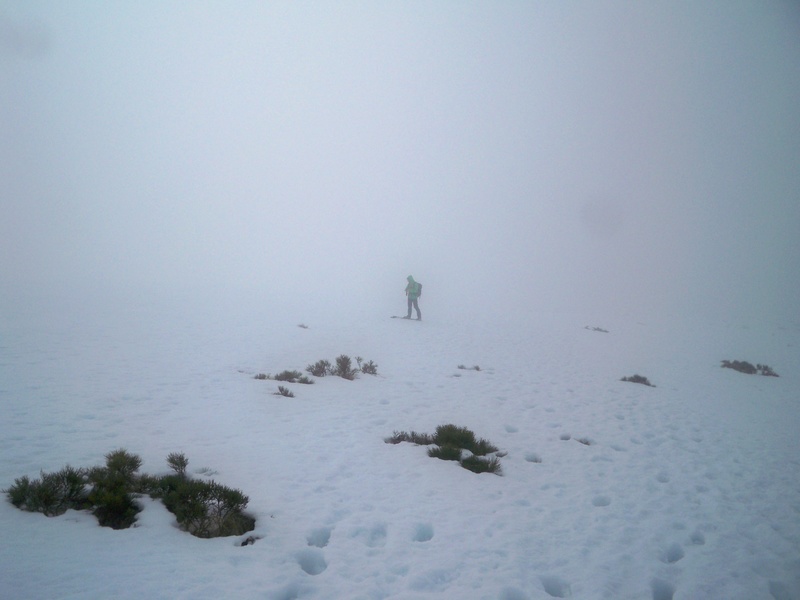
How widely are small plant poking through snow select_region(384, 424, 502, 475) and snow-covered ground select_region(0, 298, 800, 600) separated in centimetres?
30

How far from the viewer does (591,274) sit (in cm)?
9994

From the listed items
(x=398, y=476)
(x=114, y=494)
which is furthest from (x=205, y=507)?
(x=398, y=476)

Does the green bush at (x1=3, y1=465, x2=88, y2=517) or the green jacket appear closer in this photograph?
the green bush at (x1=3, y1=465, x2=88, y2=517)

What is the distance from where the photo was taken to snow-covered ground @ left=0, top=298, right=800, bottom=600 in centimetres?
427

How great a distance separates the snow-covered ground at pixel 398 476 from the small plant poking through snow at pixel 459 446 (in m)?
0.30

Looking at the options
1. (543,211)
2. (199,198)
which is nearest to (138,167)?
(199,198)

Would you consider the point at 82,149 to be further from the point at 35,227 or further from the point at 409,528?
the point at 409,528

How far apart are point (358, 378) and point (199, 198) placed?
160 metres

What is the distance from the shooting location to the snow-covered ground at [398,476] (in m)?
4.27

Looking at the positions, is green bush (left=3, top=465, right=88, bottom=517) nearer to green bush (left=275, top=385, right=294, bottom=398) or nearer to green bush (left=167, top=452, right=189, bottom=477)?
green bush (left=167, top=452, right=189, bottom=477)

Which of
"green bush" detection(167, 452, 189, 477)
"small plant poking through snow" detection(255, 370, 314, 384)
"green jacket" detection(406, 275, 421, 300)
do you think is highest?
"green jacket" detection(406, 275, 421, 300)

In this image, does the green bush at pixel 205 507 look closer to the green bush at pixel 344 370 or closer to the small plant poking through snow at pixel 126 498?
the small plant poking through snow at pixel 126 498

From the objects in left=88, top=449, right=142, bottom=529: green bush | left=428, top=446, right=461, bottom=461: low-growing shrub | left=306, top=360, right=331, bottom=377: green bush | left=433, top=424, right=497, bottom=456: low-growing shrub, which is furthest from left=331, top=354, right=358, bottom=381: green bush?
left=88, top=449, right=142, bottom=529: green bush

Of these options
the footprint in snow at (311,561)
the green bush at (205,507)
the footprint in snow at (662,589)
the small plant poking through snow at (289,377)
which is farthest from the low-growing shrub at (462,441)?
the small plant poking through snow at (289,377)
